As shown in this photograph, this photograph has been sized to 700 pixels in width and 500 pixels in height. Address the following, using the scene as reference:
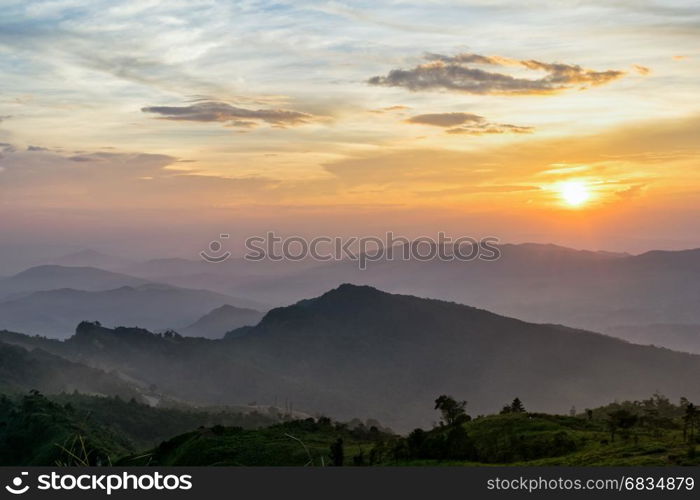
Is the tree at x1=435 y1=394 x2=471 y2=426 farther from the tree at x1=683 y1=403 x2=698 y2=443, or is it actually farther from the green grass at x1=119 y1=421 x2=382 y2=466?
the tree at x1=683 y1=403 x2=698 y2=443

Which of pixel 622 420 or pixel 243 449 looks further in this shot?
pixel 243 449

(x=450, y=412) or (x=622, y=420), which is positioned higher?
(x=622, y=420)

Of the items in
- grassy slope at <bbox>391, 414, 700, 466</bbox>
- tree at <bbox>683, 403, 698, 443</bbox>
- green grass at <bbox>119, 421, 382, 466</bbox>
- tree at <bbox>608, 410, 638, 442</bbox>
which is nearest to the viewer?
grassy slope at <bbox>391, 414, 700, 466</bbox>

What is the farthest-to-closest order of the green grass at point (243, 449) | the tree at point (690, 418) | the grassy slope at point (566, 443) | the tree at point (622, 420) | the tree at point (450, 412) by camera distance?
the tree at point (450, 412)
the green grass at point (243, 449)
the tree at point (622, 420)
the tree at point (690, 418)
the grassy slope at point (566, 443)

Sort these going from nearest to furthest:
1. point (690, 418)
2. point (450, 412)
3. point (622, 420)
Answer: point (690, 418), point (622, 420), point (450, 412)

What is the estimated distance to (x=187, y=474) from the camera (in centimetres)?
1948

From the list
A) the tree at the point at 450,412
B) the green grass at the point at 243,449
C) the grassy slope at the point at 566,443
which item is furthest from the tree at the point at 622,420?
the green grass at the point at 243,449

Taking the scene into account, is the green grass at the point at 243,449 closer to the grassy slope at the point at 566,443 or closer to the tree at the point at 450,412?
the tree at the point at 450,412

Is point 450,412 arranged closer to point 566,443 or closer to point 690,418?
point 566,443

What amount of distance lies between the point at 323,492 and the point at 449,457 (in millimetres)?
48580

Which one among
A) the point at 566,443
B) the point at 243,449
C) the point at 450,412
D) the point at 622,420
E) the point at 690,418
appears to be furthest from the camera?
the point at 450,412

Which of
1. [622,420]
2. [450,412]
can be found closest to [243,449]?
[450,412]

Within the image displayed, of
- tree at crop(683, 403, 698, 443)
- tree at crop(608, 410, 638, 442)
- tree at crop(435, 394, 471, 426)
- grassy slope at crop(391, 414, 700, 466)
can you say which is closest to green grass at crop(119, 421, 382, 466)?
tree at crop(435, 394, 471, 426)

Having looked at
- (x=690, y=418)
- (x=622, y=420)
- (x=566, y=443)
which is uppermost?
(x=690, y=418)
